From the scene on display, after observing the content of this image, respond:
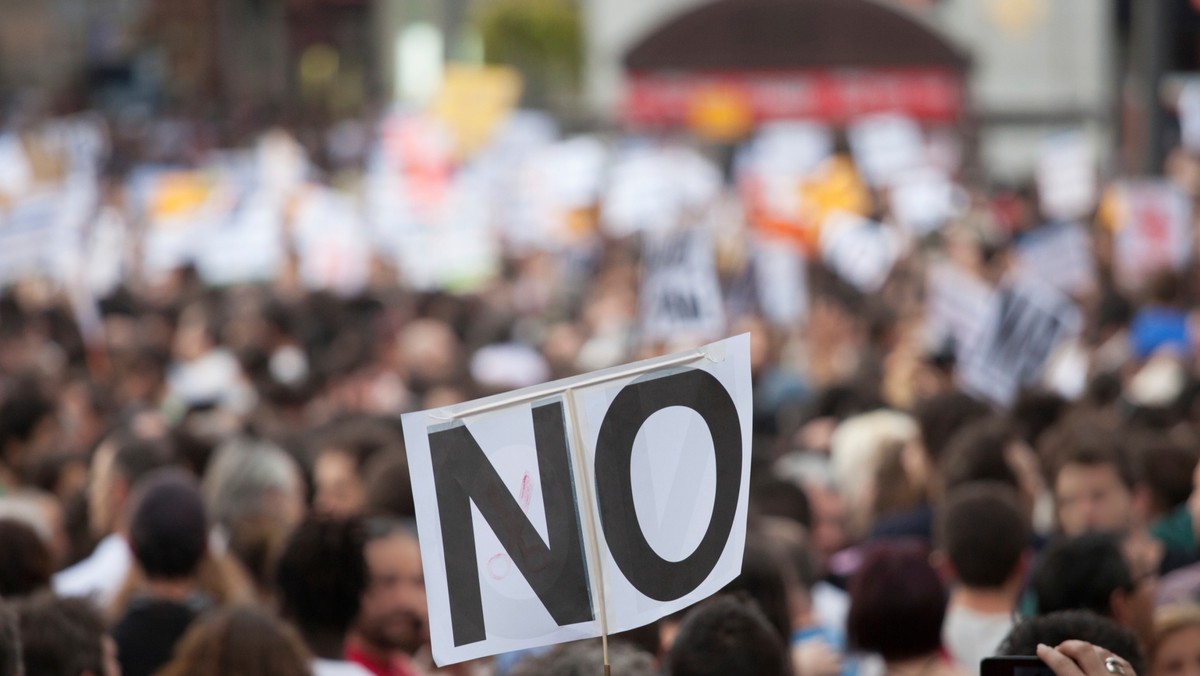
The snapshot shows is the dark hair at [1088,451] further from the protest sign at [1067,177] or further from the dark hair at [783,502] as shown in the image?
the protest sign at [1067,177]

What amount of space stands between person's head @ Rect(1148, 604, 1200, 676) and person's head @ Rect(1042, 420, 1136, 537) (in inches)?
55.4

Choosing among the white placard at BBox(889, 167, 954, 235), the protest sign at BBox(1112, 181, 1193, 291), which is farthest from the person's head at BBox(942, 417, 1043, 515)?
the white placard at BBox(889, 167, 954, 235)

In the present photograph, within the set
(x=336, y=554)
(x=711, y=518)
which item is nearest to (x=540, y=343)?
(x=336, y=554)

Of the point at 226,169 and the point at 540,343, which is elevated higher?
the point at 226,169

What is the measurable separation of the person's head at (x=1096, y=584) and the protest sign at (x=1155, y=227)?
833 centimetres

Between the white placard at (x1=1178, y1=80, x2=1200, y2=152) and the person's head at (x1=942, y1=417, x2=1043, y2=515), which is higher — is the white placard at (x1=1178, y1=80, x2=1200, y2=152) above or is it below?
above

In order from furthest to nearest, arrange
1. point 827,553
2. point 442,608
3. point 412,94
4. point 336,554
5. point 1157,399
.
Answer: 1. point 412,94
2. point 1157,399
3. point 827,553
4. point 336,554
5. point 442,608

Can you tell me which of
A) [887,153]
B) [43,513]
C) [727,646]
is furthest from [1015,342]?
[887,153]

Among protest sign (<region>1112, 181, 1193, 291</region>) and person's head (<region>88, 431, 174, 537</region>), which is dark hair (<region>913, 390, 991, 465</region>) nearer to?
person's head (<region>88, 431, 174, 537</region>)

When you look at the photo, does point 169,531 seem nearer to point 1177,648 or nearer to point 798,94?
point 1177,648

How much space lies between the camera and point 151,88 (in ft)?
177

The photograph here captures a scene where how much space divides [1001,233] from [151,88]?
39774mm

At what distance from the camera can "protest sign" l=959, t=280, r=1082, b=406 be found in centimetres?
894

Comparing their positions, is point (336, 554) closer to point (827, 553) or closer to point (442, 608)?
point (442, 608)
